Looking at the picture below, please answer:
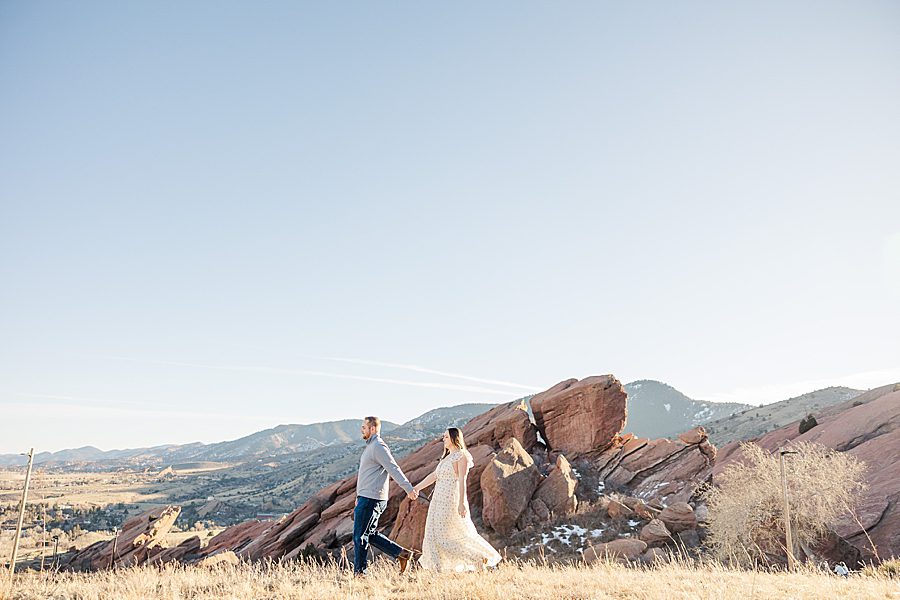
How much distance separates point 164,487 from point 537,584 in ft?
396

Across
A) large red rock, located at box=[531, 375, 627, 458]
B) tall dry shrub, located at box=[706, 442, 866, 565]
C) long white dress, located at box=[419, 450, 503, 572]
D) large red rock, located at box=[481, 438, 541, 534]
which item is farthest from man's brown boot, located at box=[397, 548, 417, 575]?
large red rock, located at box=[531, 375, 627, 458]

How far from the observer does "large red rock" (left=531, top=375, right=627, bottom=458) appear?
26.3 m

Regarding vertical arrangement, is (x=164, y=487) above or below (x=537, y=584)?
below

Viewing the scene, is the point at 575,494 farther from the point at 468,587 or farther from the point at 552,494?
the point at 468,587

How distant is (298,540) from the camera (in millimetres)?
22328

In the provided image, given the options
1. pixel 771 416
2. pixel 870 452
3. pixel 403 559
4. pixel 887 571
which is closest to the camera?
pixel 403 559

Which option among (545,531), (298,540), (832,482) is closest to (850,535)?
(832,482)

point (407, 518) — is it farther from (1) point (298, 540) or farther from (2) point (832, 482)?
(2) point (832, 482)

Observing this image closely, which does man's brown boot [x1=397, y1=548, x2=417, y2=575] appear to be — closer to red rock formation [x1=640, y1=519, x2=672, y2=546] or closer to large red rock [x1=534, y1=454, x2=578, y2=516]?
red rock formation [x1=640, y1=519, x2=672, y2=546]

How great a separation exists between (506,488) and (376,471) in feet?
39.9

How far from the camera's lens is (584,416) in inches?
1046

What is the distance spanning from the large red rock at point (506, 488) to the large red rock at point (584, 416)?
592 centimetres

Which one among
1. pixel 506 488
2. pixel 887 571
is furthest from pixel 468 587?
pixel 506 488

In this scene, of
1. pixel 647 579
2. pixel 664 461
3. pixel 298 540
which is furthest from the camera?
pixel 664 461
